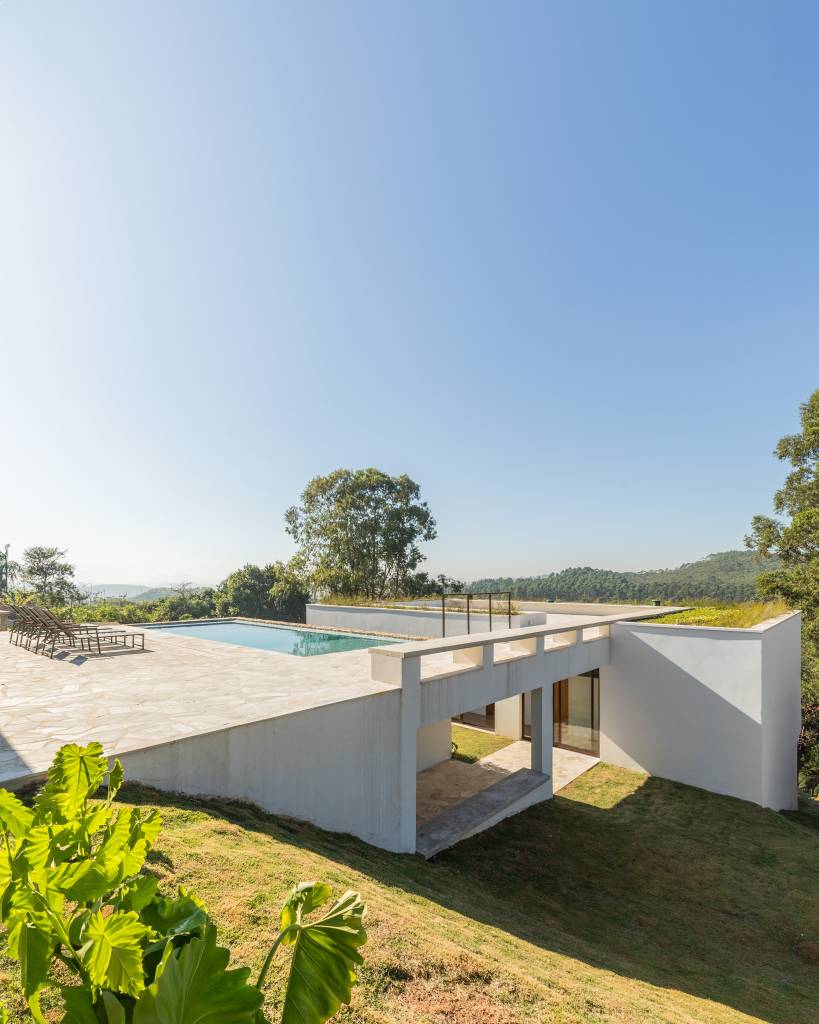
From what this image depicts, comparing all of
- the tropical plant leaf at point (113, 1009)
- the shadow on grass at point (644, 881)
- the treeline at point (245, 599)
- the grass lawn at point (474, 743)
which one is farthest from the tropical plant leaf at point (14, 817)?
the treeline at point (245, 599)

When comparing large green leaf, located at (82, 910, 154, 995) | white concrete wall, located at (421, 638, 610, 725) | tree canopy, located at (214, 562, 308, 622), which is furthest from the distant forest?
large green leaf, located at (82, 910, 154, 995)

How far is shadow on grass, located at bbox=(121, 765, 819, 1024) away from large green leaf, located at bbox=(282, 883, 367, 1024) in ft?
10.3

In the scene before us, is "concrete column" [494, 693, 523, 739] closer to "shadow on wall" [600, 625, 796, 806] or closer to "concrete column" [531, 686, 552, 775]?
"shadow on wall" [600, 625, 796, 806]

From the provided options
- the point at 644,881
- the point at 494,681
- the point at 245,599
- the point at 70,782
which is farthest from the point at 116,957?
the point at 245,599

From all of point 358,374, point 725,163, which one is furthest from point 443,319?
point 725,163

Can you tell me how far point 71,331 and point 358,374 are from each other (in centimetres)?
1163

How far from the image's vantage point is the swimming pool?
1450 centimetres

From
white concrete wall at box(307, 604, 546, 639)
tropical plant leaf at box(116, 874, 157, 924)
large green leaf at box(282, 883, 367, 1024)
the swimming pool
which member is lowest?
the swimming pool

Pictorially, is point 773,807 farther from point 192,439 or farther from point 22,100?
point 192,439

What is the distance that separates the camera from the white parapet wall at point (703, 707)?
11180 millimetres

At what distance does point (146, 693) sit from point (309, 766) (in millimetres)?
3016

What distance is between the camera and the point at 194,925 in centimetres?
149

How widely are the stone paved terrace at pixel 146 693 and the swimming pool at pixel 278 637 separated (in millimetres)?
3056

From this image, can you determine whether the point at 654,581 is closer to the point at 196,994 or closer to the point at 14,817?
the point at 196,994
